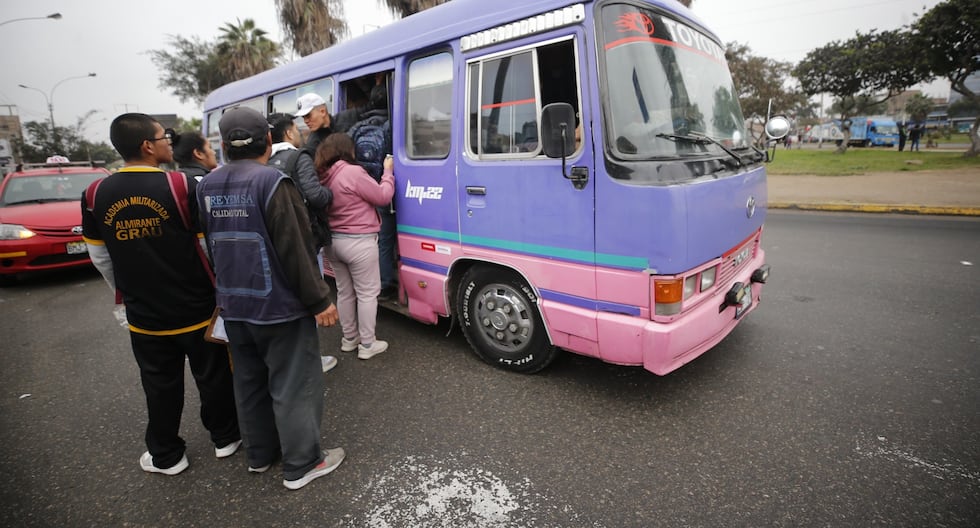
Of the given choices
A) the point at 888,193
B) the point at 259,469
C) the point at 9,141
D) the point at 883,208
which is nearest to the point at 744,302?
the point at 259,469

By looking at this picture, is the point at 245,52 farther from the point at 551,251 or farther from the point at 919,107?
the point at 919,107

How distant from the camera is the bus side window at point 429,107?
3508 mm

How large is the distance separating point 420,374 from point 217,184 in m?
1.97

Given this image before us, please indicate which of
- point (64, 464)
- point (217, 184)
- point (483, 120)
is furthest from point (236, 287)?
point (483, 120)

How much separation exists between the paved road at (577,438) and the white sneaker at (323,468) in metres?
0.05

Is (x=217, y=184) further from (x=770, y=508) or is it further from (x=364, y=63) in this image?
(x=770, y=508)

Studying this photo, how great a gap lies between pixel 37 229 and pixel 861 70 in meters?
34.3

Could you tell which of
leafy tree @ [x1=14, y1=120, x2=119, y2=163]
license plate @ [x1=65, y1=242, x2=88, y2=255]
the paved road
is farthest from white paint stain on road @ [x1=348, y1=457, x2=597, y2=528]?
leafy tree @ [x1=14, y1=120, x2=119, y2=163]

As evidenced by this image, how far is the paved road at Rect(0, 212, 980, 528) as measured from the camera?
2.23 metres

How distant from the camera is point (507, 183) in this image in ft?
10.2

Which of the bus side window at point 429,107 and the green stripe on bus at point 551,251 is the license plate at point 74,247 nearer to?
the bus side window at point 429,107

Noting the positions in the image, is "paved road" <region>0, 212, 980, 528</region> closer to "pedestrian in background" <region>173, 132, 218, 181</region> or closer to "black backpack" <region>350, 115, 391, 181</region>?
"black backpack" <region>350, 115, 391, 181</region>

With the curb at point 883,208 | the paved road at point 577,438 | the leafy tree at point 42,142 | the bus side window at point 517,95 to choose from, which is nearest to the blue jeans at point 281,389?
the paved road at point 577,438

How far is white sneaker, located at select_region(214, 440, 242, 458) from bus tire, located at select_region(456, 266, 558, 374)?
1.67 metres
